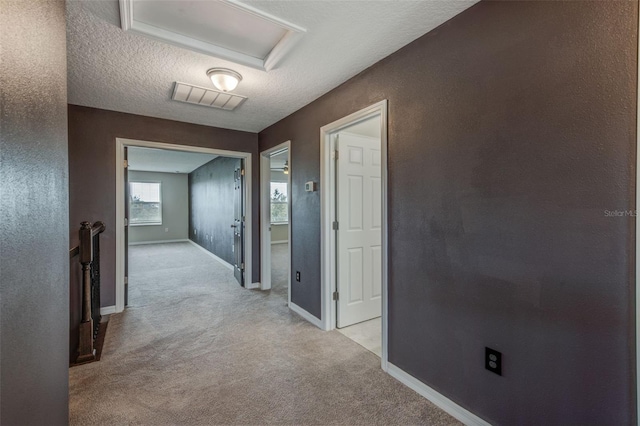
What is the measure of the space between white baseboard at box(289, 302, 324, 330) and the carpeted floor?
0.22 feet

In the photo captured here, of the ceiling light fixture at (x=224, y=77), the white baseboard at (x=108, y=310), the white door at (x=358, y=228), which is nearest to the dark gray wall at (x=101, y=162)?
the white baseboard at (x=108, y=310)

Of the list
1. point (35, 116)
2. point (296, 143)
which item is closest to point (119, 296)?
point (296, 143)

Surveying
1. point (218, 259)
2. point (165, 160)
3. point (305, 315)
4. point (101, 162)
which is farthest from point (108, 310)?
point (165, 160)

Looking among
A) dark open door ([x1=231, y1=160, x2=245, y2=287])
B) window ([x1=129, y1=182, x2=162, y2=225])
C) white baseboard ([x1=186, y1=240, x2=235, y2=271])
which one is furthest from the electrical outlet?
window ([x1=129, y1=182, x2=162, y2=225])

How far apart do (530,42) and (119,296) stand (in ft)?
13.8

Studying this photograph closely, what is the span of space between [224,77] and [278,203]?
22.8 feet

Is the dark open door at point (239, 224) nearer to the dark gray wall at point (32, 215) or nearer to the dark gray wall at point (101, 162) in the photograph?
the dark gray wall at point (101, 162)

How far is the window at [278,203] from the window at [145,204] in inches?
138

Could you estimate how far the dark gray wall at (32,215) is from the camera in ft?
2.36

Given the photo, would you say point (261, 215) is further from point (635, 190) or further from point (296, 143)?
point (635, 190)

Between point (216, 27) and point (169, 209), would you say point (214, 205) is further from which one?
point (216, 27)

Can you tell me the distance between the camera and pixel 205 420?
1.68m

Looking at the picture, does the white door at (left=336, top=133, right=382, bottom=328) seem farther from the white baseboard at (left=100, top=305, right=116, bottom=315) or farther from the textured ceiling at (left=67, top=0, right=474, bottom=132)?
the white baseboard at (left=100, top=305, right=116, bottom=315)

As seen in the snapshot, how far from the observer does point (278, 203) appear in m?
9.26
